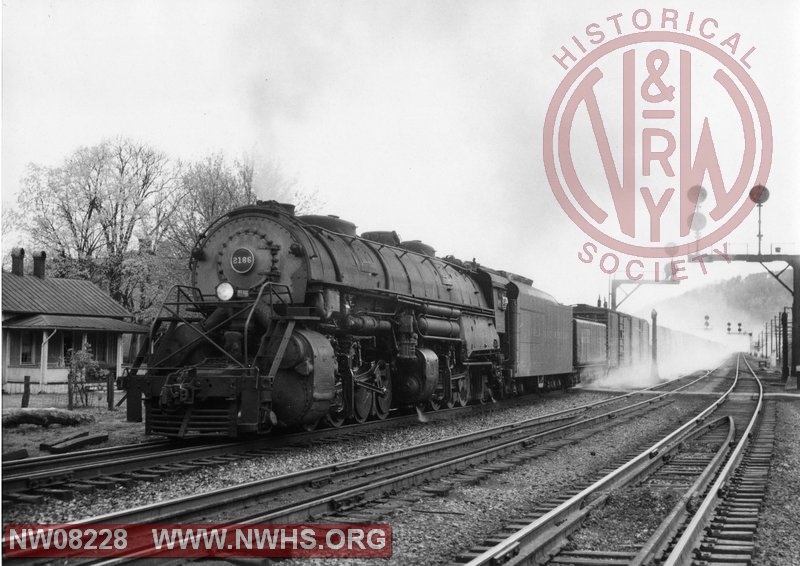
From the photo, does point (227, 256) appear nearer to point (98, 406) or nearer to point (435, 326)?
point (435, 326)

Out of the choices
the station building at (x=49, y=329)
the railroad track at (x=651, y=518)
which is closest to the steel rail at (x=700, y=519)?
the railroad track at (x=651, y=518)

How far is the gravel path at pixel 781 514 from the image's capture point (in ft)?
19.5

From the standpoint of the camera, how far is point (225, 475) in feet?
28.3

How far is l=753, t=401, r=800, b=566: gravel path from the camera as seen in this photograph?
233 inches

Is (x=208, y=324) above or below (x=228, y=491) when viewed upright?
above

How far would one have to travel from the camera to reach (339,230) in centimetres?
1355

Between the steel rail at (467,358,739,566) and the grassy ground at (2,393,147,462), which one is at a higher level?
the steel rail at (467,358,739,566)

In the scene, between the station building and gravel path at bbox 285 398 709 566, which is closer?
gravel path at bbox 285 398 709 566

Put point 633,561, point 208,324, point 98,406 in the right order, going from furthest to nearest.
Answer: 1. point 98,406
2. point 208,324
3. point 633,561

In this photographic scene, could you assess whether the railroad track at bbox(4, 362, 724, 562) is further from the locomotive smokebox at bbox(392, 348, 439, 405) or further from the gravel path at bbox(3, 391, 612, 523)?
the locomotive smokebox at bbox(392, 348, 439, 405)

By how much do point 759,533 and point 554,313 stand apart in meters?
18.0

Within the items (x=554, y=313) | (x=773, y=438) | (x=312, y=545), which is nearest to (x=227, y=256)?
(x=312, y=545)

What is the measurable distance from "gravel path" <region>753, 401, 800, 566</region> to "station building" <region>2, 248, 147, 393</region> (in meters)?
21.6

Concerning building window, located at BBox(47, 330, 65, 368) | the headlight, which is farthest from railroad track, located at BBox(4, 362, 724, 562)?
building window, located at BBox(47, 330, 65, 368)
